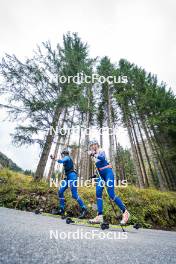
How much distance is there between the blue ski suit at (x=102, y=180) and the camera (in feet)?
12.6

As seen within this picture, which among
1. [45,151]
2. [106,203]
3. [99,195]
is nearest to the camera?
[99,195]

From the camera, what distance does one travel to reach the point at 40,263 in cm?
117

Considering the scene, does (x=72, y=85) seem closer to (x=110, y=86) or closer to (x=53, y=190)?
(x=53, y=190)

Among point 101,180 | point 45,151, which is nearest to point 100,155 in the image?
point 101,180

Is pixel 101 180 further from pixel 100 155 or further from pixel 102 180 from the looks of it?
pixel 100 155

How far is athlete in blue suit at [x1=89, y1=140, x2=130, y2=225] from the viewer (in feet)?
12.7

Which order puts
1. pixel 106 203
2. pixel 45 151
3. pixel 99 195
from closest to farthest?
1. pixel 99 195
2. pixel 106 203
3. pixel 45 151

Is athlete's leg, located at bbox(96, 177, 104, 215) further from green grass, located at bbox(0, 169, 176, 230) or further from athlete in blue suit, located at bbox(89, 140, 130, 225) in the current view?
green grass, located at bbox(0, 169, 176, 230)

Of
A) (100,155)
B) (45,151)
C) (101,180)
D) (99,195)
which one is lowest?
(99,195)

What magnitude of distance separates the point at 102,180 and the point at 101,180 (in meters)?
0.02

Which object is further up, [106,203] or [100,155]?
[100,155]

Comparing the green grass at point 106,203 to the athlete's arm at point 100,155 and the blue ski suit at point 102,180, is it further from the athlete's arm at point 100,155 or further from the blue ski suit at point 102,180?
the athlete's arm at point 100,155

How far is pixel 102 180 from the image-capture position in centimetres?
396

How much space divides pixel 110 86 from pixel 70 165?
53.8 feet
